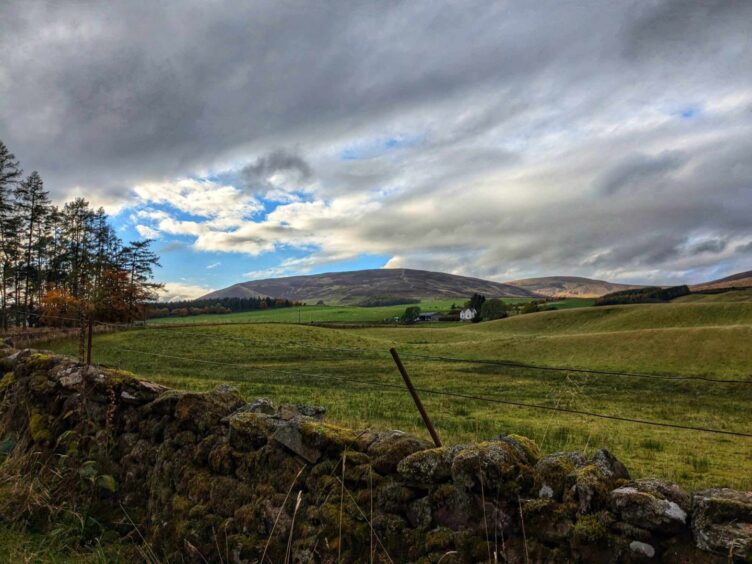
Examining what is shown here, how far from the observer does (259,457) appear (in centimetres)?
468

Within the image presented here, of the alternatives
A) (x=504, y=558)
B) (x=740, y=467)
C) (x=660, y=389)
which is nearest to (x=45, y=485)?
(x=504, y=558)

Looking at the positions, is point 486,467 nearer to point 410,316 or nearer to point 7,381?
point 7,381

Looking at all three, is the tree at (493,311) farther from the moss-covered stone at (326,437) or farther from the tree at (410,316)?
the moss-covered stone at (326,437)

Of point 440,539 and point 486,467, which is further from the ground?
point 486,467

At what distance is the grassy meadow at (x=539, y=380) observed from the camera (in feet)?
36.7

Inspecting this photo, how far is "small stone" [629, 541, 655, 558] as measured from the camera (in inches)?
109

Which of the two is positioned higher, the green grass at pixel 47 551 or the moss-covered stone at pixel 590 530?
the moss-covered stone at pixel 590 530

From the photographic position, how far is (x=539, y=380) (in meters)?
25.8

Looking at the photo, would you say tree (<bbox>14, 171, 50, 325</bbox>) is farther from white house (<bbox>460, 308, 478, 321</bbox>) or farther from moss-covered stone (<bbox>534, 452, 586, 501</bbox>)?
white house (<bbox>460, 308, 478, 321</bbox>)

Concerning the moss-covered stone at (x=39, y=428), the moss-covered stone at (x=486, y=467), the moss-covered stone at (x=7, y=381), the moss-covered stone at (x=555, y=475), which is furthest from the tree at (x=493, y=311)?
the moss-covered stone at (x=486, y=467)

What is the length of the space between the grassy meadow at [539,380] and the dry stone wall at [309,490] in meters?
2.36

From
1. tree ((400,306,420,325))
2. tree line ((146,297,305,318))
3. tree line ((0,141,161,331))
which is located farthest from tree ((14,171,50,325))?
tree ((400,306,420,325))

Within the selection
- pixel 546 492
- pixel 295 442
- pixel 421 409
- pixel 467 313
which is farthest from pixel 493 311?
pixel 546 492

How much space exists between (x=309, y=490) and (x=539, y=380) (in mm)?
24377
